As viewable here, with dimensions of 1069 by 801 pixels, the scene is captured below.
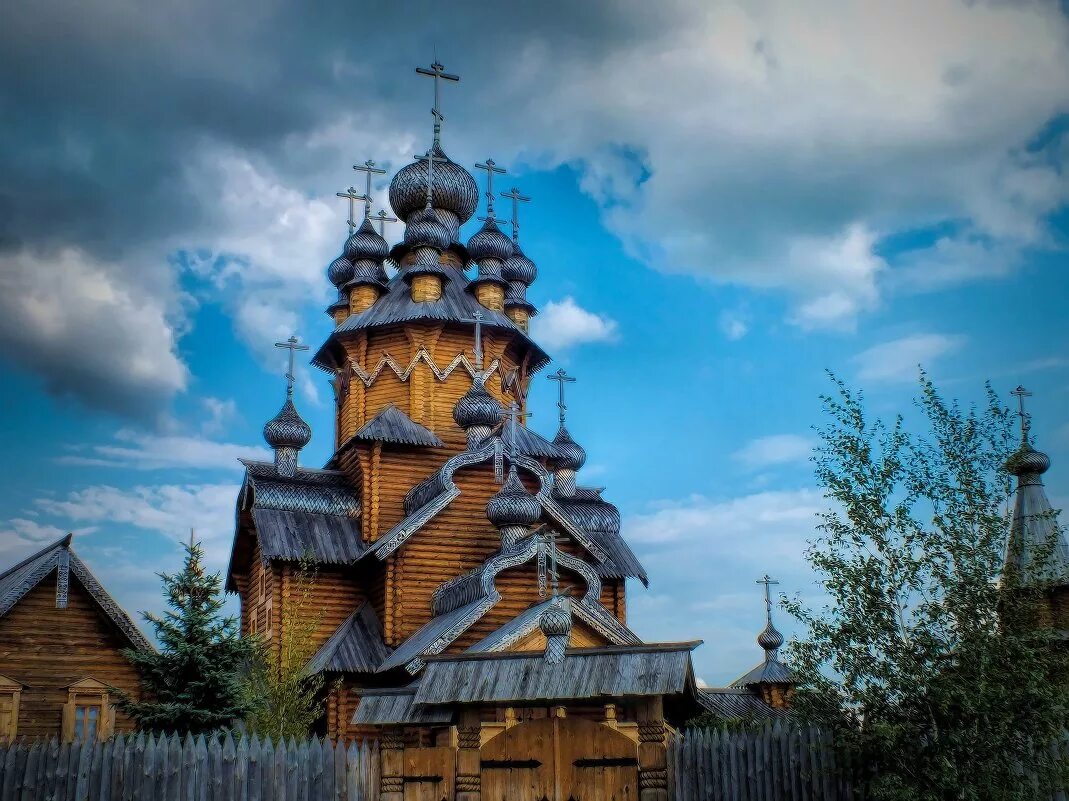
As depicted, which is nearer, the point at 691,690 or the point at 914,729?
the point at 914,729

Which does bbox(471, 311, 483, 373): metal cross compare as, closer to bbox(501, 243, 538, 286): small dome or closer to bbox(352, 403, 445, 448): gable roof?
bbox(352, 403, 445, 448): gable roof

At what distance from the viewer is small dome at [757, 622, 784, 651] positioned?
29406mm

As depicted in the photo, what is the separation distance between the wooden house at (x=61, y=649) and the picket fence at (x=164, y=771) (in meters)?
3.37

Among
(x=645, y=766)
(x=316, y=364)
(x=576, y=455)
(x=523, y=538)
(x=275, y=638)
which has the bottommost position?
(x=645, y=766)

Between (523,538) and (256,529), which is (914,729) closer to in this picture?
(523,538)

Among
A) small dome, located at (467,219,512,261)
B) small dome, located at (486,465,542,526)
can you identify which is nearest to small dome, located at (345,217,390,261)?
small dome, located at (467,219,512,261)

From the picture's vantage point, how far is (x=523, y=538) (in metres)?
19.6

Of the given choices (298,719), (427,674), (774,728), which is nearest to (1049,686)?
(774,728)

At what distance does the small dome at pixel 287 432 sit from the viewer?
2352 centimetres

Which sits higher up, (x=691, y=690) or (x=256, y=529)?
(x=256, y=529)

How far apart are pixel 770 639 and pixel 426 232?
14.0 m

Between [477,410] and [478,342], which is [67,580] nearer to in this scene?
[477,410]

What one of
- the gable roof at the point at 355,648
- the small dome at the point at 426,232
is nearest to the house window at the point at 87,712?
the gable roof at the point at 355,648

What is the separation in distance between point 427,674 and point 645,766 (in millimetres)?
3416
